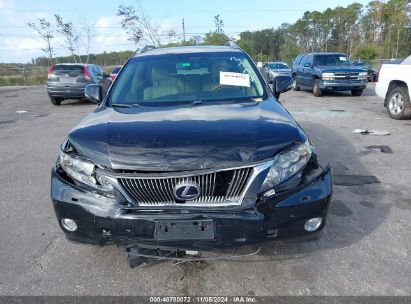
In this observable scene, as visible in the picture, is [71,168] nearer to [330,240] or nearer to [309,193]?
[309,193]

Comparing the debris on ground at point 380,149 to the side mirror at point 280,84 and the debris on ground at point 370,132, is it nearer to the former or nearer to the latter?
the debris on ground at point 370,132

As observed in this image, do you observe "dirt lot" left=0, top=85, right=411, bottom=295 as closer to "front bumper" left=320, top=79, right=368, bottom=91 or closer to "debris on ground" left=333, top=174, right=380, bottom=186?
"debris on ground" left=333, top=174, right=380, bottom=186

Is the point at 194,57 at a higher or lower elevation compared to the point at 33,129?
higher

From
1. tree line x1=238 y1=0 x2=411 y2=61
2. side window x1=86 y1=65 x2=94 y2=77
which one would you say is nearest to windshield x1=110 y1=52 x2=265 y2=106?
side window x1=86 y1=65 x2=94 y2=77

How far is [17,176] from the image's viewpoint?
17.6ft

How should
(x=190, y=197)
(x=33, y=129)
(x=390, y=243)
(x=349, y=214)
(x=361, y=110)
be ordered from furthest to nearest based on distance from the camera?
(x=361, y=110) < (x=33, y=129) < (x=349, y=214) < (x=390, y=243) < (x=190, y=197)

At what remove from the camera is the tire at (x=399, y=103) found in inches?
342

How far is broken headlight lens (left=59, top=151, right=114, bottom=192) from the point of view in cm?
248

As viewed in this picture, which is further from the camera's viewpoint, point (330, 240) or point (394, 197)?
point (394, 197)

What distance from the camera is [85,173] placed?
2.54 metres

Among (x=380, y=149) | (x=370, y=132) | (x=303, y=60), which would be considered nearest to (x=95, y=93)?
(x=380, y=149)

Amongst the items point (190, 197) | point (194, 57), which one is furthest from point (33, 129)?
point (190, 197)

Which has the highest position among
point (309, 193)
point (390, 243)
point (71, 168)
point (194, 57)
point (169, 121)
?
point (194, 57)

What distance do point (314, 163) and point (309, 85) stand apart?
46.6 ft
